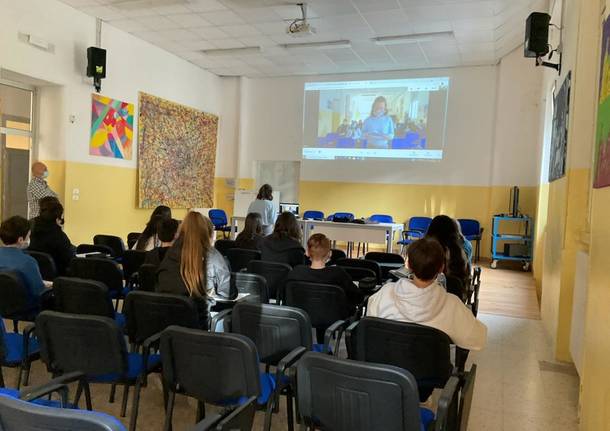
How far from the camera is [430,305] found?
2.21 meters

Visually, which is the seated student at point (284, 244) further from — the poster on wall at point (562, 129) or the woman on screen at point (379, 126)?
the woman on screen at point (379, 126)

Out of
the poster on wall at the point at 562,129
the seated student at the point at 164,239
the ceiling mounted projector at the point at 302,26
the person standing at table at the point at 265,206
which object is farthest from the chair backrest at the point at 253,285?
the ceiling mounted projector at the point at 302,26

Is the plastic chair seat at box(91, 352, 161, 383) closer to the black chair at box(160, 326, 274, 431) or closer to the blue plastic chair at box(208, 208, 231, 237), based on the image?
the black chair at box(160, 326, 274, 431)

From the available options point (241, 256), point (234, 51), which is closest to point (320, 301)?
point (241, 256)

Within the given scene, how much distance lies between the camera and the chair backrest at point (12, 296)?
2.89 metres

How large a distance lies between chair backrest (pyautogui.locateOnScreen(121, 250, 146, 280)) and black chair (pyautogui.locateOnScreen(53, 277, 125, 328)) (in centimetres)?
137

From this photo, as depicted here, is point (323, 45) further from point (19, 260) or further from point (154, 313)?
point (154, 313)

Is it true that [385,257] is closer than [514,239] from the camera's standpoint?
Yes

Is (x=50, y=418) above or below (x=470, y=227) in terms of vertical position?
below

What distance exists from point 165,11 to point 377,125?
196 inches

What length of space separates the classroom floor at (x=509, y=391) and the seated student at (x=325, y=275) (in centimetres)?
88

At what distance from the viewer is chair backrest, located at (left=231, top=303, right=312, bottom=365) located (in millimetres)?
2314

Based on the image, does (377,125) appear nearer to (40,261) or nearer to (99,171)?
(99,171)

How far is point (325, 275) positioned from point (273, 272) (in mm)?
921
